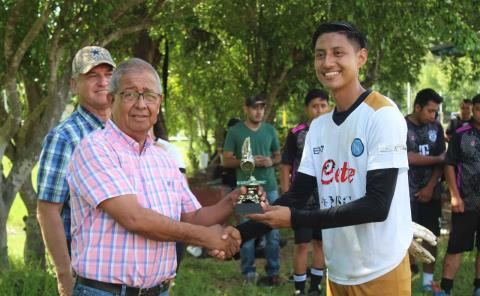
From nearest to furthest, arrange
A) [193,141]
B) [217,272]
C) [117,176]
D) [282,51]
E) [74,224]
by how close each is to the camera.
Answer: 1. [117,176]
2. [74,224]
3. [217,272]
4. [282,51]
5. [193,141]

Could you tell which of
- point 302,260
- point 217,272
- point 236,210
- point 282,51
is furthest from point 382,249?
point 282,51

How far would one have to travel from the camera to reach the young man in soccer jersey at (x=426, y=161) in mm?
6543

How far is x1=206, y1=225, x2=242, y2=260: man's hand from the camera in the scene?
2.89 m

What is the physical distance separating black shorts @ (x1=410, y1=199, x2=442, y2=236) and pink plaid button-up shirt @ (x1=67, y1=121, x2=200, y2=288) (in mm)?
4539

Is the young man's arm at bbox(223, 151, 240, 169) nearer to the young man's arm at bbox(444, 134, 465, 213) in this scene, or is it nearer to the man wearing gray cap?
the young man's arm at bbox(444, 134, 465, 213)

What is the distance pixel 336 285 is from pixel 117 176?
132cm

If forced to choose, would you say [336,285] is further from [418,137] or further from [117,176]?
[418,137]

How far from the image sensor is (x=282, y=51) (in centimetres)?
1079

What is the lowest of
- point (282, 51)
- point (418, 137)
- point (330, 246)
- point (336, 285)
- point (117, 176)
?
point (336, 285)

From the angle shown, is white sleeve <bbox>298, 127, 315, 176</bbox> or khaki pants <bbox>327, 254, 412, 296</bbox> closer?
khaki pants <bbox>327, 254, 412, 296</bbox>

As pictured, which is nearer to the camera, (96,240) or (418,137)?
(96,240)

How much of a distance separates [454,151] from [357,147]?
3.70m

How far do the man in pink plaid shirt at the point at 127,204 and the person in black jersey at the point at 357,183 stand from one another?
0.53 m

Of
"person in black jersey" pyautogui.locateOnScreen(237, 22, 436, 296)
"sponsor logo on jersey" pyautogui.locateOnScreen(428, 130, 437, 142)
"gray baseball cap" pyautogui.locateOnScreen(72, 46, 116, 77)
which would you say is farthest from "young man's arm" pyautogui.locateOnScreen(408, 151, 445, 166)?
"gray baseball cap" pyautogui.locateOnScreen(72, 46, 116, 77)
